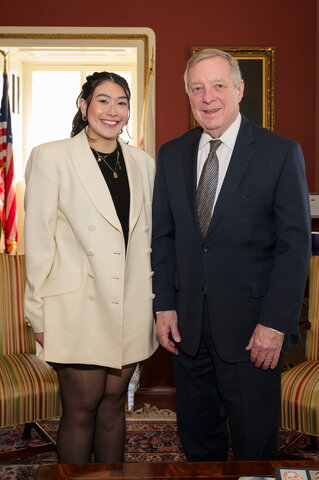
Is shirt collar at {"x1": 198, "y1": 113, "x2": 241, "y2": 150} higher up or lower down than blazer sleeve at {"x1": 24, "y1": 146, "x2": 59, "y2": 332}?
higher up

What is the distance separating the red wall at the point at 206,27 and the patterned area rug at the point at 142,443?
343 cm

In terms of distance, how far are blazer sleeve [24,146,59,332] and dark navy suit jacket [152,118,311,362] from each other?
15.5 inches

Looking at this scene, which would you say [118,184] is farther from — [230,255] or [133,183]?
[230,255]

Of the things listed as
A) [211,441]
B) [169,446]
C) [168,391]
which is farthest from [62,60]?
[211,441]

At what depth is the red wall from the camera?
19.3 ft

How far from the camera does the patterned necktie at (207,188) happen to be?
2.00 m

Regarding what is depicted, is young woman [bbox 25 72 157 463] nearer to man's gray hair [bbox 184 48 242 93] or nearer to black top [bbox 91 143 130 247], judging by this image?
black top [bbox 91 143 130 247]

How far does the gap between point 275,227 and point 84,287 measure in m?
0.68

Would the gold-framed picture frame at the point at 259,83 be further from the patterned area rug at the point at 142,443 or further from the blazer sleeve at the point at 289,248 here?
the blazer sleeve at the point at 289,248

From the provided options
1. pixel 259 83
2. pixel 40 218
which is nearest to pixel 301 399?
pixel 40 218

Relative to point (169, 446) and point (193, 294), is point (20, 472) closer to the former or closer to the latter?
point (169, 446)

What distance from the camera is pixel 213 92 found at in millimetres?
1943

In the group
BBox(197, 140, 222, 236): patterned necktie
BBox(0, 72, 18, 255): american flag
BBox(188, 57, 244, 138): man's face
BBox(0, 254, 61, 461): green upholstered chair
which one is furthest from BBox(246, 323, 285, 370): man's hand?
BBox(0, 72, 18, 255): american flag

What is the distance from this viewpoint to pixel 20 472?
9.02ft
